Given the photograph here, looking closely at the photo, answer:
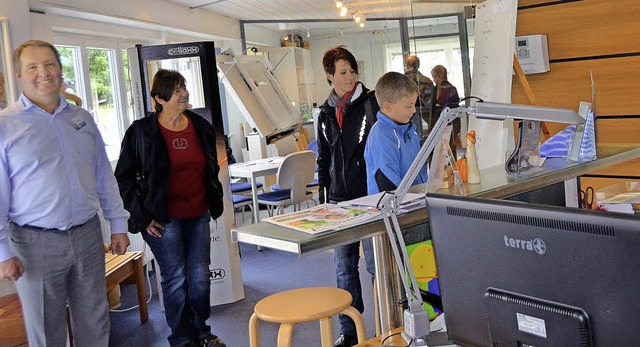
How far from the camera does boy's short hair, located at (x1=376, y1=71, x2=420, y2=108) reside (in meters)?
2.81

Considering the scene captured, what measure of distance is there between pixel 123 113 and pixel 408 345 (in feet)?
18.6

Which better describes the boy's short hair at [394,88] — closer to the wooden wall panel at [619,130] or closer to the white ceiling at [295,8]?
the wooden wall panel at [619,130]

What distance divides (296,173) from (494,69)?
2754mm

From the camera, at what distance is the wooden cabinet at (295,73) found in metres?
11.3

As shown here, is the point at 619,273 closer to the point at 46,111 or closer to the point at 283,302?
the point at 283,302

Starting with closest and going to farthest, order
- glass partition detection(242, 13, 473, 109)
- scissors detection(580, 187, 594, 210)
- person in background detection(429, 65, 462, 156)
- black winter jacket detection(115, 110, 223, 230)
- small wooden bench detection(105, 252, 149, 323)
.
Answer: scissors detection(580, 187, 594, 210)
black winter jacket detection(115, 110, 223, 230)
small wooden bench detection(105, 252, 149, 323)
person in background detection(429, 65, 462, 156)
glass partition detection(242, 13, 473, 109)

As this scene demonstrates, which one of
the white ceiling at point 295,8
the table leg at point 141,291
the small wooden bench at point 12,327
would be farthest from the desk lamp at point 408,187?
the white ceiling at point 295,8

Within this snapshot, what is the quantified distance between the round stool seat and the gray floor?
1.25 metres

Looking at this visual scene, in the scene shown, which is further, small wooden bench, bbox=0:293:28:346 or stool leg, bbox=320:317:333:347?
small wooden bench, bbox=0:293:28:346

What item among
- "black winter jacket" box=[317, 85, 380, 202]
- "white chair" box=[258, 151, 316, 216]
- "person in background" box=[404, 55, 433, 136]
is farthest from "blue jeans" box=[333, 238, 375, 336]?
"white chair" box=[258, 151, 316, 216]

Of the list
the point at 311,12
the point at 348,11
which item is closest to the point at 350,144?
the point at 311,12

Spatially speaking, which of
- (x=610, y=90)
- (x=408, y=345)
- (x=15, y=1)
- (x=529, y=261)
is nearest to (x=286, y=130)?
(x=15, y=1)

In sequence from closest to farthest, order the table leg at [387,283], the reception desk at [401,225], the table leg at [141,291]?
the reception desk at [401,225] → the table leg at [387,283] → the table leg at [141,291]

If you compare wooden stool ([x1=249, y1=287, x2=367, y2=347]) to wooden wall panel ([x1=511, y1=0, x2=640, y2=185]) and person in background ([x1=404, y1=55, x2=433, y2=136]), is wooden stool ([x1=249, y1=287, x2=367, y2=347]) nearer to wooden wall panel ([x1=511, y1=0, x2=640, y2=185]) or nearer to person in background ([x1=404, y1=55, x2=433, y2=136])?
wooden wall panel ([x1=511, y1=0, x2=640, y2=185])
